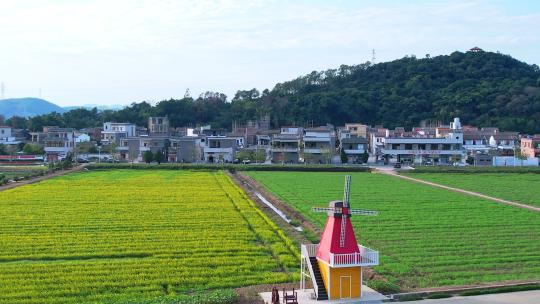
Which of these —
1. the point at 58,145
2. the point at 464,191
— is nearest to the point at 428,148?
the point at 464,191

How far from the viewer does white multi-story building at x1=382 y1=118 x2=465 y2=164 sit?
74.8m

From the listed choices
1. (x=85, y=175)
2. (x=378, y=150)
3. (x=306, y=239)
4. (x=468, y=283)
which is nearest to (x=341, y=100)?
(x=378, y=150)

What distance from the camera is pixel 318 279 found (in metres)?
19.0

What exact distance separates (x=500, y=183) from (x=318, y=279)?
121ft

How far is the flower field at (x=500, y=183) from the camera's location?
42.4m

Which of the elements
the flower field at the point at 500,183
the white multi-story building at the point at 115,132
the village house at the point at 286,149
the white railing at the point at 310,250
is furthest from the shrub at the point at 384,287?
the white multi-story building at the point at 115,132

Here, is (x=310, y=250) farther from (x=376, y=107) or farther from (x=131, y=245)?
(x=376, y=107)

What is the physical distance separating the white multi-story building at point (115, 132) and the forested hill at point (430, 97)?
26.1m

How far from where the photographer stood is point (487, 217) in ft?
109

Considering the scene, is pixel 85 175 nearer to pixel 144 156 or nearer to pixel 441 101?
pixel 144 156

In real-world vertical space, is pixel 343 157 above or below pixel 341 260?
above

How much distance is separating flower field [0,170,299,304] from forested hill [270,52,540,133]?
6512cm

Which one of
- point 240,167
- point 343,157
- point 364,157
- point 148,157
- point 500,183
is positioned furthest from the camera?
point 364,157

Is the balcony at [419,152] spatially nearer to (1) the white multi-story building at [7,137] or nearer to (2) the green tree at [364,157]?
(2) the green tree at [364,157]
